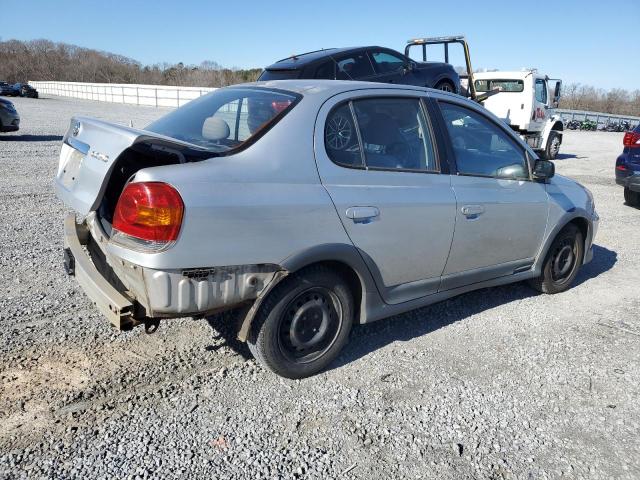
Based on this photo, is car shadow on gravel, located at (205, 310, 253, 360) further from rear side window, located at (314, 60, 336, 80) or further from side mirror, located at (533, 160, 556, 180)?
rear side window, located at (314, 60, 336, 80)

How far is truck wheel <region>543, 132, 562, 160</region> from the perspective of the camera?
1475 centimetres

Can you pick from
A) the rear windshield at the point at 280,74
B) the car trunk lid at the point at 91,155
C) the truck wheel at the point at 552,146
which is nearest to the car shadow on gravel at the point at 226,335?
the car trunk lid at the point at 91,155

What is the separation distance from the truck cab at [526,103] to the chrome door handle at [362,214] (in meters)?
11.5

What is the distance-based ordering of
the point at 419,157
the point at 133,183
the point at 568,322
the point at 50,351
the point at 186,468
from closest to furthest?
the point at 186,468 → the point at 133,183 → the point at 50,351 → the point at 419,157 → the point at 568,322

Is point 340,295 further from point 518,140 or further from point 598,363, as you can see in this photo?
point 518,140

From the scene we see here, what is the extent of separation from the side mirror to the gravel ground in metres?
1.13

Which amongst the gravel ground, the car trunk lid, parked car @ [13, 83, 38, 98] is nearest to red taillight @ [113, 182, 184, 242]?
the car trunk lid

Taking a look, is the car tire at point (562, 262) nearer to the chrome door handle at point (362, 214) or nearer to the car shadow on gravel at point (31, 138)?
the chrome door handle at point (362, 214)

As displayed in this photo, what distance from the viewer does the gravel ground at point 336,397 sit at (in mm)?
2521

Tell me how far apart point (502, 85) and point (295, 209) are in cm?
1294

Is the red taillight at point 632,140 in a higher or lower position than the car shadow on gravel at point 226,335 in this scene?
higher

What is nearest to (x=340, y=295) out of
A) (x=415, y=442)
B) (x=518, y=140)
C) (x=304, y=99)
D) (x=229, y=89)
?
(x=415, y=442)

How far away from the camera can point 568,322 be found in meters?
4.27

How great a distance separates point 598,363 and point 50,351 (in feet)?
11.9
